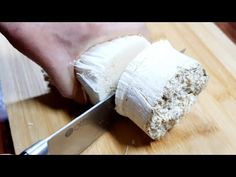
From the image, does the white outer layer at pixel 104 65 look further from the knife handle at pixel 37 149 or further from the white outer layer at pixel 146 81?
the knife handle at pixel 37 149

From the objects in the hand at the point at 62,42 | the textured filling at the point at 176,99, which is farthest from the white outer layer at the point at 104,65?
the textured filling at the point at 176,99

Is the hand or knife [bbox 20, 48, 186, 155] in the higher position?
the hand

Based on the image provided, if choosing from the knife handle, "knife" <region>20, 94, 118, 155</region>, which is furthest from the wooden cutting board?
the knife handle

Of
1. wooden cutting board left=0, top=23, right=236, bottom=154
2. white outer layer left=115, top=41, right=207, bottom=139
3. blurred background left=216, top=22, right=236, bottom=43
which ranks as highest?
blurred background left=216, top=22, right=236, bottom=43

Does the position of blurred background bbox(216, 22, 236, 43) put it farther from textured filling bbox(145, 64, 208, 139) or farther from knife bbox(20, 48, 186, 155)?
knife bbox(20, 48, 186, 155)
